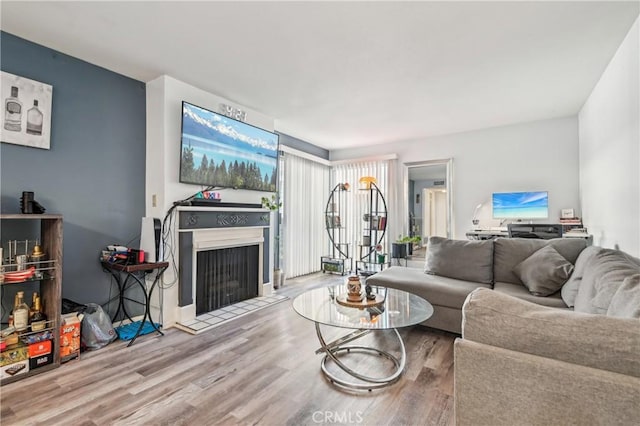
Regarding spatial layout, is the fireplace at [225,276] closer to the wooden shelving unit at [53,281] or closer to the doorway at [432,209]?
the wooden shelving unit at [53,281]

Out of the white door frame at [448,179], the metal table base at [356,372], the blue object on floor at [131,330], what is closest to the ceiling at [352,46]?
the white door frame at [448,179]

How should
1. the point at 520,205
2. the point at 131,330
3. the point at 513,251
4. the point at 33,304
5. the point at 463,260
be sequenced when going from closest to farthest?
the point at 33,304, the point at 131,330, the point at 513,251, the point at 463,260, the point at 520,205

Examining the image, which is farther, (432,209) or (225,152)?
(432,209)

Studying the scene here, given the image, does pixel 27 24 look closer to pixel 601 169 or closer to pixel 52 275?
pixel 52 275

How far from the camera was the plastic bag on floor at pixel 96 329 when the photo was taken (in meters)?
2.41

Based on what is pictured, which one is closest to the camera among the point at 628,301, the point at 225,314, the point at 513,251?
the point at 628,301

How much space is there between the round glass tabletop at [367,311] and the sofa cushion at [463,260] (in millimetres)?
836

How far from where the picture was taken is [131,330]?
2.70 m

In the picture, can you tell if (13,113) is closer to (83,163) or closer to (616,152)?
(83,163)

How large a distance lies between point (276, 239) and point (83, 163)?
2656 mm

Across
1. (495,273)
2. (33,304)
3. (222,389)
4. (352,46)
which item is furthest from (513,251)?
(33,304)

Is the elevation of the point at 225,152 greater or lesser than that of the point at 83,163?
greater

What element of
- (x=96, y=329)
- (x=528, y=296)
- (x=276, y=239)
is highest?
(x=276, y=239)

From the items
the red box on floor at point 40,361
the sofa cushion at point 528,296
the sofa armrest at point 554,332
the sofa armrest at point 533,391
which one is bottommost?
the red box on floor at point 40,361
